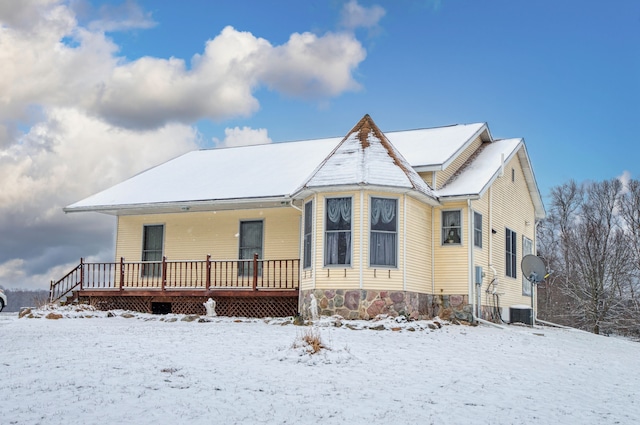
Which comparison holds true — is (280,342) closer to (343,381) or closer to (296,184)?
(343,381)

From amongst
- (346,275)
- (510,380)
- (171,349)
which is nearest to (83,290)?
(346,275)

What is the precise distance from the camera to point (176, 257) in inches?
922

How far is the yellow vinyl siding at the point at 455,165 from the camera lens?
822 inches

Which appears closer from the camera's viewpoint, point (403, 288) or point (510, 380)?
point (510, 380)

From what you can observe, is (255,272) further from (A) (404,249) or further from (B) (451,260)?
(B) (451,260)

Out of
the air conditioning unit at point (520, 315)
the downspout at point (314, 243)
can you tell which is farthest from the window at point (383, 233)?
the air conditioning unit at point (520, 315)

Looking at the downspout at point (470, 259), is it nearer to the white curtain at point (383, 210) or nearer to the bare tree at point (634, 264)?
the white curtain at point (383, 210)

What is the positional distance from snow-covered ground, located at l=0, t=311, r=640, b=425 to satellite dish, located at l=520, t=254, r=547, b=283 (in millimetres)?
5785

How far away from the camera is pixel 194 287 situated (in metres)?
22.3

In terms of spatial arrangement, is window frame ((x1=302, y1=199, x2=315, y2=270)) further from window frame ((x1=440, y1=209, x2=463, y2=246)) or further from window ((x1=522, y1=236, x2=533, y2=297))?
window ((x1=522, y1=236, x2=533, y2=297))

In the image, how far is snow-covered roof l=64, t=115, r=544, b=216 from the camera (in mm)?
18547

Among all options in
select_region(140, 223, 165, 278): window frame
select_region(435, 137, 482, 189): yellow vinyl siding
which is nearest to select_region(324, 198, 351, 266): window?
select_region(435, 137, 482, 189): yellow vinyl siding

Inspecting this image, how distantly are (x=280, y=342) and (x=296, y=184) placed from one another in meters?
8.34

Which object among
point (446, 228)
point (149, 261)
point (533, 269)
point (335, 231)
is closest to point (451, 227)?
point (446, 228)
